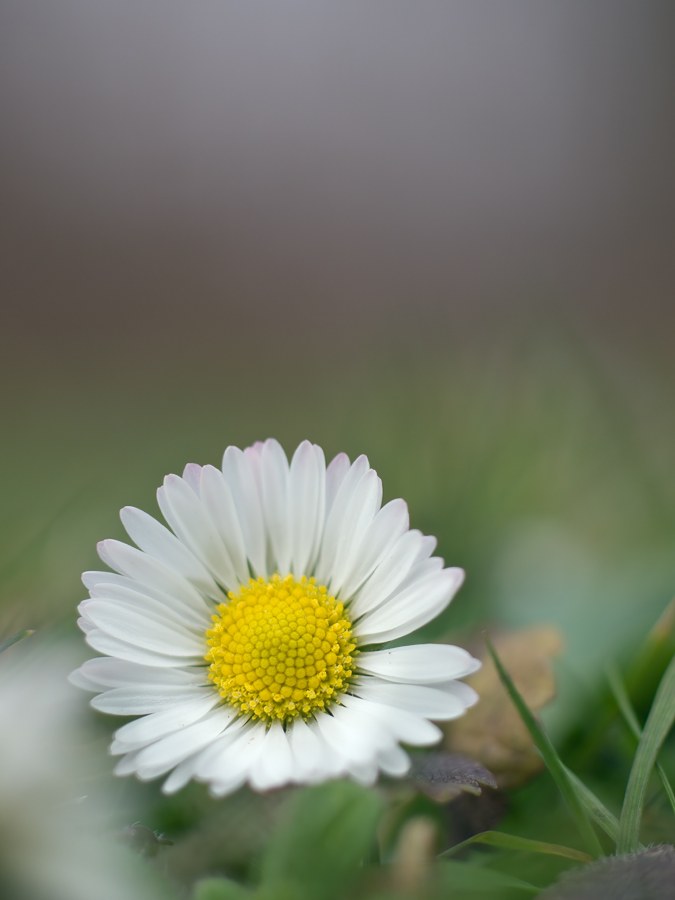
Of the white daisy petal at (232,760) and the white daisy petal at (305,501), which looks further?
the white daisy petal at (305,501)

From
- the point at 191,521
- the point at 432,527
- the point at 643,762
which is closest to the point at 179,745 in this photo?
the point at 191,521

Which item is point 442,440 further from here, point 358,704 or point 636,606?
point 358,704

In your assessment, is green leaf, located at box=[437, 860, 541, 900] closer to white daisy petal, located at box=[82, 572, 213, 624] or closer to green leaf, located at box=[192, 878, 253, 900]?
green leaf, located at box=[192, 878, 253, 900]

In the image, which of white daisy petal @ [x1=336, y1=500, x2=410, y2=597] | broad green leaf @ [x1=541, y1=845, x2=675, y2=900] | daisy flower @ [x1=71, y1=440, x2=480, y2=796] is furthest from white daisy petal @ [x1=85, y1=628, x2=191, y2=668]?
broad green leaf @ [x1=541, y1=845, x2=675, y2=900]

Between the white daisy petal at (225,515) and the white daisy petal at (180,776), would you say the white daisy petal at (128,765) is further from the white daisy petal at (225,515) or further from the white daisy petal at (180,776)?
the white daisy petal at (225,515)

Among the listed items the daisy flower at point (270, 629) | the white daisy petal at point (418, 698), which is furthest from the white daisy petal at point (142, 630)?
the white daisy petal at point (418, 698)

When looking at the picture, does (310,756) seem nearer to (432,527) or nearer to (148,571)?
(148,571)

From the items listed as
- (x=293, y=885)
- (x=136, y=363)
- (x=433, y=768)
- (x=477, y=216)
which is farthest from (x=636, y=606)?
(x=477, y=216)

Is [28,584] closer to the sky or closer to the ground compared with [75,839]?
closer to the sky
